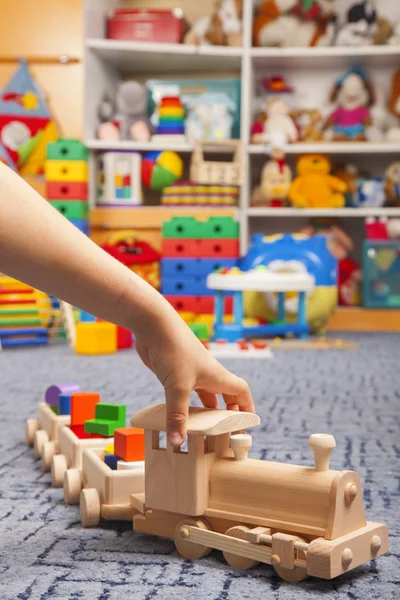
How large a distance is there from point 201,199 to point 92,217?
1.42ft

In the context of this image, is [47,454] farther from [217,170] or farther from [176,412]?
[217,170]

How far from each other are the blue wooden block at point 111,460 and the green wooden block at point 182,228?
2.05 m

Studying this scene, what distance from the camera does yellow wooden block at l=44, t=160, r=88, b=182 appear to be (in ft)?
9.38

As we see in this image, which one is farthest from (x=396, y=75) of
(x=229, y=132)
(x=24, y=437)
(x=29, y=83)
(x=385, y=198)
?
(x=24, y=437)

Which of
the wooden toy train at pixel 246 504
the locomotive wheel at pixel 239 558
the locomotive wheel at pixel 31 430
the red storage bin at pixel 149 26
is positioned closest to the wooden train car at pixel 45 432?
the locomotive wheel at pixel 31 430

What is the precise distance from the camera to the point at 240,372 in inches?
76.3

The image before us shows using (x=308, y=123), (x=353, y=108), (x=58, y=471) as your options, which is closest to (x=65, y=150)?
(x=308, y=123)

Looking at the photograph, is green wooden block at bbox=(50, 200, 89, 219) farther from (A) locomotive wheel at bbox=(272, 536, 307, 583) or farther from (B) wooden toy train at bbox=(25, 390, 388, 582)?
(A) locomotive wheel at bbox=(272, 536, 307, 583)

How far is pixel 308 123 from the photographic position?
3.25 m

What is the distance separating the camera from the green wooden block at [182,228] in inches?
113

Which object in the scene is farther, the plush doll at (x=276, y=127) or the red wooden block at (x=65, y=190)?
the plush doll at (x=276, y=127)

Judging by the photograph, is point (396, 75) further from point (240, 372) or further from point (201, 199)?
point (240, 372)

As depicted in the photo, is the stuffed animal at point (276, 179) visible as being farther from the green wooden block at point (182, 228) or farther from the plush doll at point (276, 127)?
the green wooden block at point (182, 228)

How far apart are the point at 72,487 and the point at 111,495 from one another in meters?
0.09
